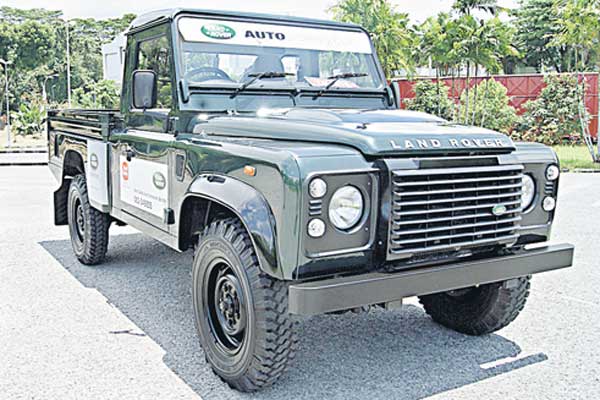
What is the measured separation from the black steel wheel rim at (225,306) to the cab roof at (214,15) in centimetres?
190

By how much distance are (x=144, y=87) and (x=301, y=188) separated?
6.17ft

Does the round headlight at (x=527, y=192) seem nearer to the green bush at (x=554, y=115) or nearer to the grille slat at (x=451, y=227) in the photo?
the grille slat at (x=451, y=227)

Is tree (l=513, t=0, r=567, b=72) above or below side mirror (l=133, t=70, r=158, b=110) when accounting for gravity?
above

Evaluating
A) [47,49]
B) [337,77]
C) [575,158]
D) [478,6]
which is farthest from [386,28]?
[47,49]

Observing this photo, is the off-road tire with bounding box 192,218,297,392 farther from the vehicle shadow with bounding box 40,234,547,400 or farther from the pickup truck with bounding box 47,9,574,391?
the vehicle shadow with bounding box 40,234,547,400

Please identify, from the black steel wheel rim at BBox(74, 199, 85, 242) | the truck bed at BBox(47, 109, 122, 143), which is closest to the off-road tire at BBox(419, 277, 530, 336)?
the truck bed at BBox(47, 109, 122, 143)

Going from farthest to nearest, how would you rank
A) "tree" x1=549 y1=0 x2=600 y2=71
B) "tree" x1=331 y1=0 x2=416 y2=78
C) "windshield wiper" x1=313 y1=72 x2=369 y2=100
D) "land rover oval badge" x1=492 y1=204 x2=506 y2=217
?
1. "tree" x1=331 y1=0 x2=416 y2=78
2. "tree" x1=549 y1=0 x2=600 y2=71
3. "windshield wiper" x1=313 y1=72 x2=369 y2=100
4. "land rover oval badge" x1=492 y1=204 x2=506 y2=217

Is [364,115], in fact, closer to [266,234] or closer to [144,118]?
[266,234]

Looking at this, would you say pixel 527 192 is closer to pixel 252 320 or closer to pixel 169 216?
pixel 252 320

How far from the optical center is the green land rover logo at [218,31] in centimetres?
467

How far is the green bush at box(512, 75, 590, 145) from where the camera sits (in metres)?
24.4

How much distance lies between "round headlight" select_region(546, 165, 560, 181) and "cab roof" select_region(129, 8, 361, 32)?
209cm

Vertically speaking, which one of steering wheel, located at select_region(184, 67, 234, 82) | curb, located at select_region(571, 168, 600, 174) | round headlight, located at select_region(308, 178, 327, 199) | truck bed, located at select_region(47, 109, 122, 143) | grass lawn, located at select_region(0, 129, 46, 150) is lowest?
grass lawn, located at select_region(0, 129, 46, 150)

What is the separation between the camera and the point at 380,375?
12.6 feet
